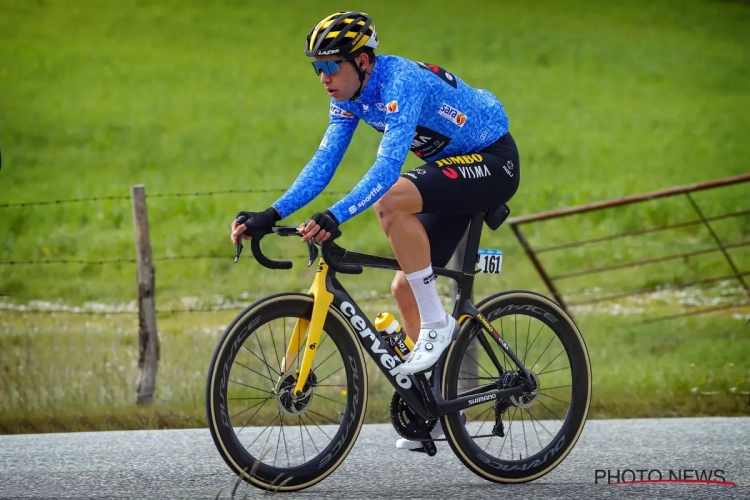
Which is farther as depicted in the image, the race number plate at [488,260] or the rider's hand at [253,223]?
A: the race number plate at [488,260]

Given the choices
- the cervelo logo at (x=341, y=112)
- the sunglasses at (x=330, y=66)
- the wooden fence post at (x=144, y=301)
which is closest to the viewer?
the sunglasses at (x=330, y=66)

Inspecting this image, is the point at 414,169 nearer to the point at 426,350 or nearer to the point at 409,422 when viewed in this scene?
the point at 426,350

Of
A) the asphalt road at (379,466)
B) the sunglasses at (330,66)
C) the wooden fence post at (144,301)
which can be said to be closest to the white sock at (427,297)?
the asphalt road at (379,466)

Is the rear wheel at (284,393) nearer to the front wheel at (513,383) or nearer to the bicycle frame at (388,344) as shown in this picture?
the bicycle frame at (388,344)

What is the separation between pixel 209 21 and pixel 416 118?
95.4 feet

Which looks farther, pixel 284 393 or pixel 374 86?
pixel 374 86

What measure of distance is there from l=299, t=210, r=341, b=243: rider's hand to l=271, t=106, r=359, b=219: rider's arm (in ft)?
1.37

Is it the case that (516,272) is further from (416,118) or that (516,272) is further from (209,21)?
(209,21)

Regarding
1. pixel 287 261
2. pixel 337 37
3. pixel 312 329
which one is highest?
pixel 337 37

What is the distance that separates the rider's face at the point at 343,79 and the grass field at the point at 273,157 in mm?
2399

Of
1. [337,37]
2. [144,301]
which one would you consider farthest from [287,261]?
[144,301]

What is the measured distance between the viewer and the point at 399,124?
4906 millimetres

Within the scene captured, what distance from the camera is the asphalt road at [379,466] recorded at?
5.09 meters

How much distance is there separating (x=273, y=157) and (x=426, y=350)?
1724 cm
